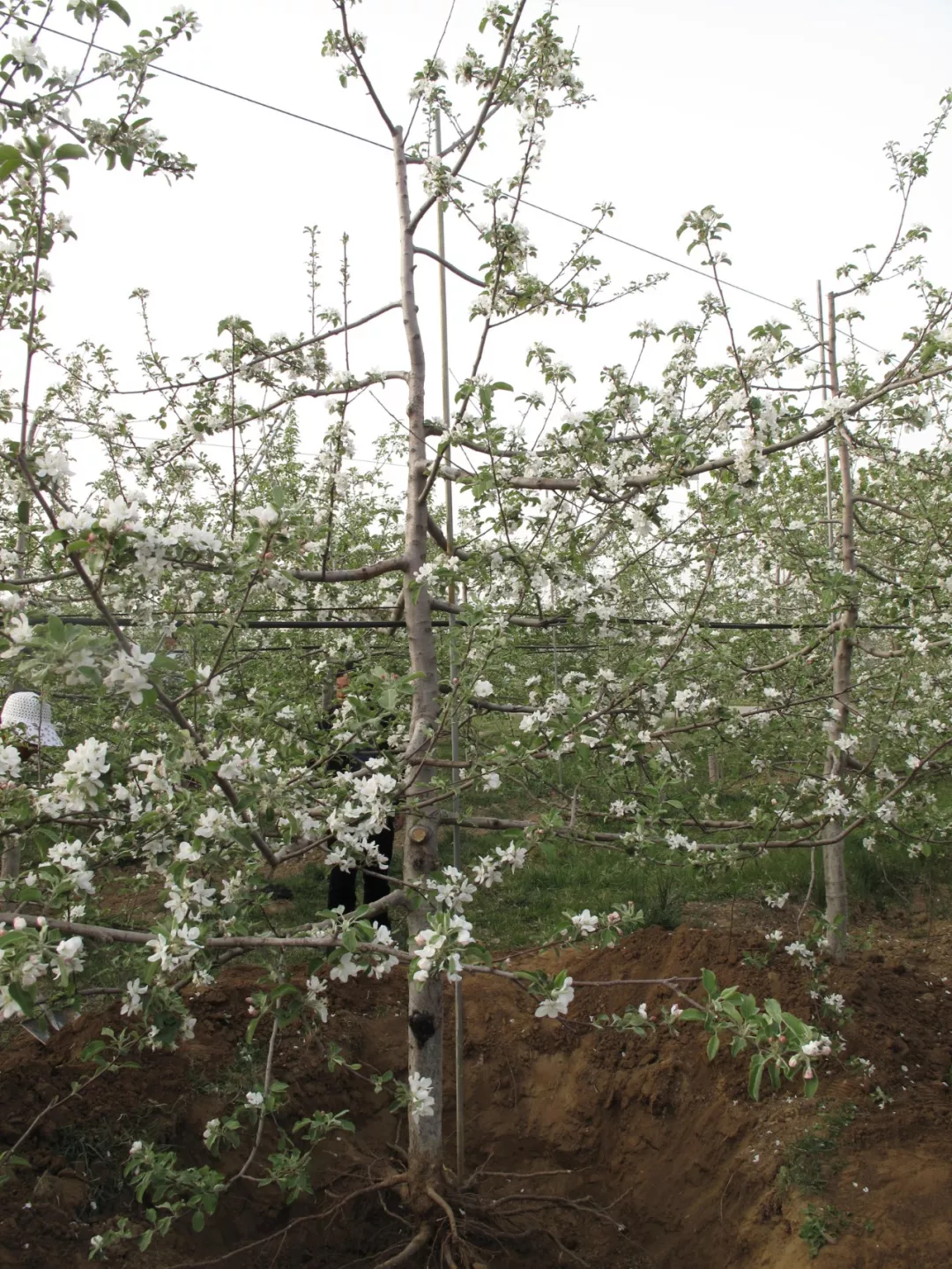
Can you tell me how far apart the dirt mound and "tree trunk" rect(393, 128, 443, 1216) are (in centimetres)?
48

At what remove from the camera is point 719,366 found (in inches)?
156

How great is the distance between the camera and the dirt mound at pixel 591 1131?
359 cm

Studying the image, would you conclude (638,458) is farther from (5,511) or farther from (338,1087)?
(5,511)

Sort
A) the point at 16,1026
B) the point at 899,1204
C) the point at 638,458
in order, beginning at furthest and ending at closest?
the point at 16,1026
the point at 899,1204
the point at 638,458

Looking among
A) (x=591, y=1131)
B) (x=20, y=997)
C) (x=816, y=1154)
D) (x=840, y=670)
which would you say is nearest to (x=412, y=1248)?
(x=591, y=1131)

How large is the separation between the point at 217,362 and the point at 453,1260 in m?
3.71

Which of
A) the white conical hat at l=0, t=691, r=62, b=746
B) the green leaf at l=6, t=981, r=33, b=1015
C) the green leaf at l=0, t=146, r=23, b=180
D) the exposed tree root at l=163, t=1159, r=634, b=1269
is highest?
the green leaf at l=0, t=146, r=23, b=180

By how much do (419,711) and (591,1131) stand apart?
2523 millimetres

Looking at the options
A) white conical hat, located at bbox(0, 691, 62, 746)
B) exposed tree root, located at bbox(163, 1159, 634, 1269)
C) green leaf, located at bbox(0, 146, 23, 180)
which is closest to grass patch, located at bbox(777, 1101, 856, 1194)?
exposed tree root, located at bbox(163, 1159, 634, 1269)

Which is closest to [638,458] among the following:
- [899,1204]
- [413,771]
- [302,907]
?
[413,771]

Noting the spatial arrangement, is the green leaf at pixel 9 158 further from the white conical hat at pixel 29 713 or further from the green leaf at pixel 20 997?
the white conical hat at pixel 29 713

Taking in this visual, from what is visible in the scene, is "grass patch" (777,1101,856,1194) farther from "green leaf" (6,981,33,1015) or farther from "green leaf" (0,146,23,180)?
"green leaf" (0,146,23,180)

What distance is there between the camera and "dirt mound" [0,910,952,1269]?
11.8 feet

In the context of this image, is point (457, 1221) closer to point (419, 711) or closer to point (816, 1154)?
point (816, 1154)
